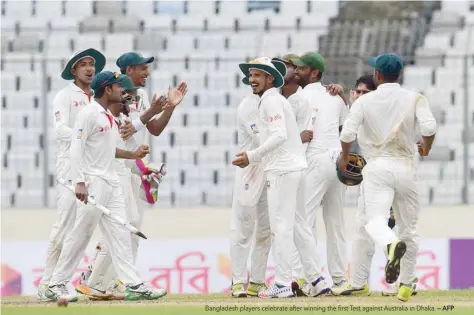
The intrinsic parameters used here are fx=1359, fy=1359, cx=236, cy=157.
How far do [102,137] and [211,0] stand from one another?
11.9 meters

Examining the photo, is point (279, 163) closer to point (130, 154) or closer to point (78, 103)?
point (130, 154)

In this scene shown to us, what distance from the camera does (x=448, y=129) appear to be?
19766 mm

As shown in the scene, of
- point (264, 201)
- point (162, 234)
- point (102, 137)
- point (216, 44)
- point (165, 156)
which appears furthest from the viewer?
point (216, 44)

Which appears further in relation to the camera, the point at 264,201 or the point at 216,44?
the point at 216,44

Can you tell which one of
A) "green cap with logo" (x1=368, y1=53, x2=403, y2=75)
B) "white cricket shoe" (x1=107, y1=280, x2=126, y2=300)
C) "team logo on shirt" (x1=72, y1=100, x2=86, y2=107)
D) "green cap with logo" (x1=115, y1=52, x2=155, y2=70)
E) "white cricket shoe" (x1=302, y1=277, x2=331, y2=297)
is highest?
"green cap with logo" (x1=115, y1=52, x2=155, y2=70)

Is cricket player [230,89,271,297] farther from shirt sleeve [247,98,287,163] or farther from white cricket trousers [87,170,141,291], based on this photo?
white cricket trousers [87,170,141,291]

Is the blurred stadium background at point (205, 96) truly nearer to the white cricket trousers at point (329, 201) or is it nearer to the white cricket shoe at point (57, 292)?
the white cricket trousers at point (329, 201)

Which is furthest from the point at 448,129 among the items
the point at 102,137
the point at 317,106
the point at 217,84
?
the point at 102,137

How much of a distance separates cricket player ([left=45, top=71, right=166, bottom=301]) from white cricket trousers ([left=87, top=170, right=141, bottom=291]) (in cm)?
48

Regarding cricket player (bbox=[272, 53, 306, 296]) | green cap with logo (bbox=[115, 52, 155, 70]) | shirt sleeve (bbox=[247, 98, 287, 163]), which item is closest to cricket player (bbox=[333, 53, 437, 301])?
shirt sleeve (bbox=[247, 98, 287, 163])

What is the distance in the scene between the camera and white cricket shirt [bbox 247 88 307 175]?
11.0 m

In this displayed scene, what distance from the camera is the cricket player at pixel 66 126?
37.1ft

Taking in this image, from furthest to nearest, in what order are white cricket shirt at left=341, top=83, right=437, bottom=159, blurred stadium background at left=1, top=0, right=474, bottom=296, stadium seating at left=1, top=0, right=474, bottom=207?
stadium seating at left=1, top=0, right=474, bottom=207 < blurred stadium background at left=1, top=0, right=474, bottom=296 < white cricket shirt at left=341, top=83, right=437, bottom=159

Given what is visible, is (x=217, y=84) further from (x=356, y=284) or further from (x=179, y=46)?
(x=356, y=284)
